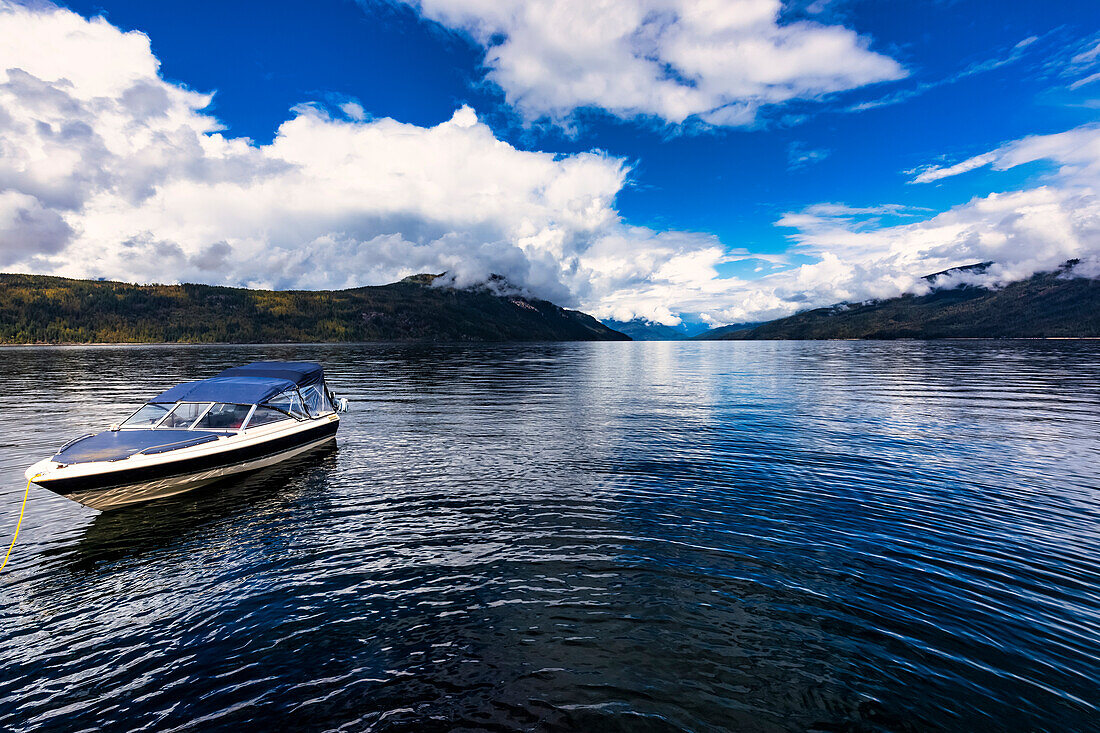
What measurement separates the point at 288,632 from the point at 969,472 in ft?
91.7

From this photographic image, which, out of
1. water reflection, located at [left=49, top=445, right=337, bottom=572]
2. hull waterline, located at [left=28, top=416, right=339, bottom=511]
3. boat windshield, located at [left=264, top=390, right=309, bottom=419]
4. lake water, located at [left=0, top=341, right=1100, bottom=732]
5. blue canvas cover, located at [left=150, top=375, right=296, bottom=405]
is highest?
blue canvas cover, located at [left=150, top=375, right=296, bottom=405]

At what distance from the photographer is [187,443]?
18547mm

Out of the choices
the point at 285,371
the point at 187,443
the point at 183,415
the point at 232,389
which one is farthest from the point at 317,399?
the point at 187,443

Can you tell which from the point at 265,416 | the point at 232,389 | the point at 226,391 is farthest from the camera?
the point at 265,416

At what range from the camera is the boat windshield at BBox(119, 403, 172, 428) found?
65.5 feet

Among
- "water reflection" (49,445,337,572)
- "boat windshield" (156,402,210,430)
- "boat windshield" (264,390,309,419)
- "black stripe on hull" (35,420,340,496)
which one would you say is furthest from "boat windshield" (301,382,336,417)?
"boat windshield" (156,402,210,430)

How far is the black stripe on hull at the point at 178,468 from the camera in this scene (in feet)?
51.4

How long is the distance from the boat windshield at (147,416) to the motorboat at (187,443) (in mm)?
34

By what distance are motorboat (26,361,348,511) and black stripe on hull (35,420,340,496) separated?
0.03 m

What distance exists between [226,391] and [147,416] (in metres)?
3.06

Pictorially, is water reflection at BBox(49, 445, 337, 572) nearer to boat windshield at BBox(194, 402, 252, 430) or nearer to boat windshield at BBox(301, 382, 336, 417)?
boat windshield at BBox(194, 402, 252, 430)

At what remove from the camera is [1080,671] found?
29.4ft

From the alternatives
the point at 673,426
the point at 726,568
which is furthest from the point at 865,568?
the point at 673,426

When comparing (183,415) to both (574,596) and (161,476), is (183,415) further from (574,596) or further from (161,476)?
(574,596)
